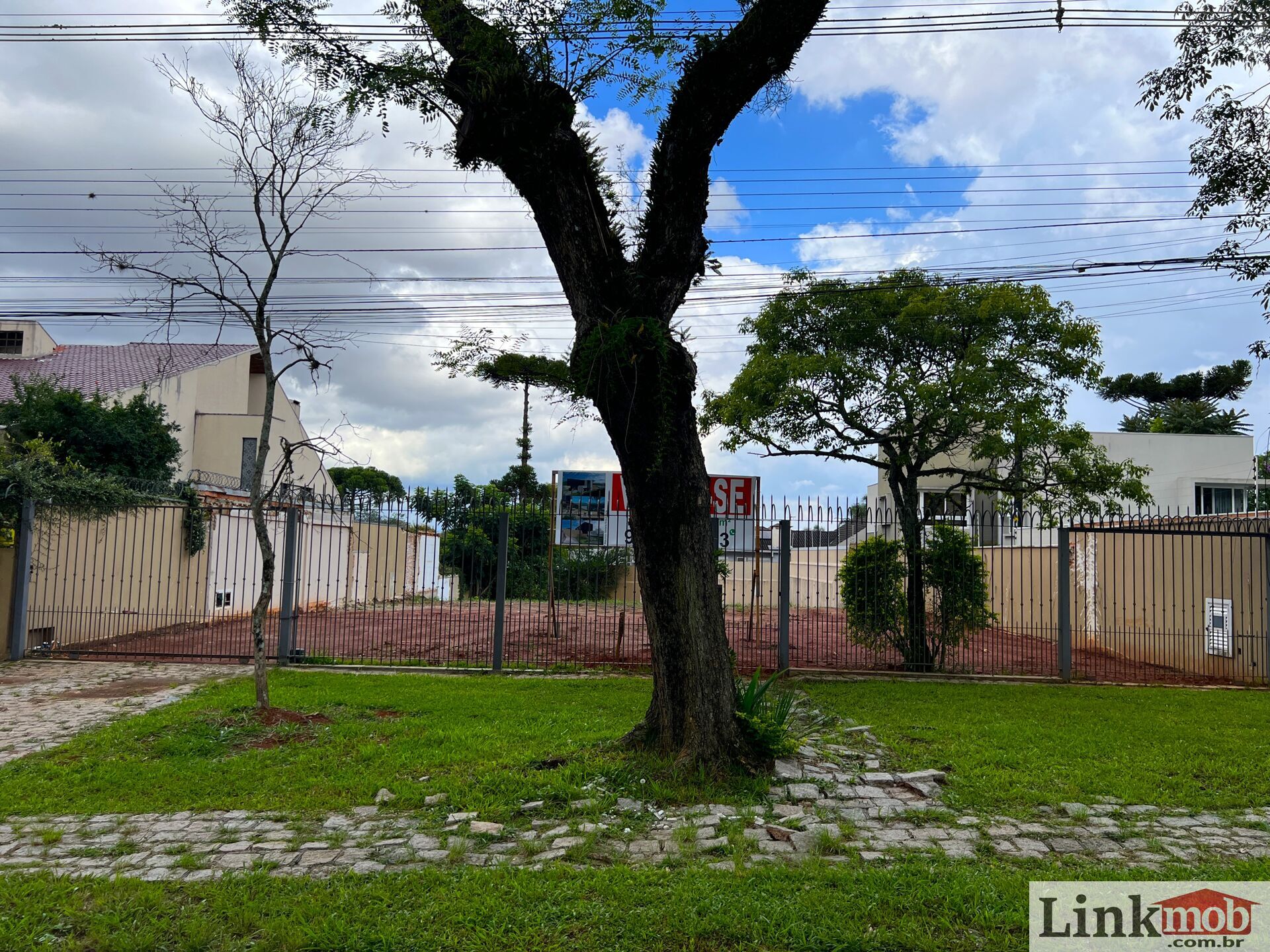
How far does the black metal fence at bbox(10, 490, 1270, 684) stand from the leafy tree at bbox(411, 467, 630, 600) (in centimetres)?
4

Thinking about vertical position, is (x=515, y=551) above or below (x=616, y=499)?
below

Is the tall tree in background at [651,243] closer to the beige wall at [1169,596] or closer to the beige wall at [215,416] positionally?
the beige wall at [1169,596]

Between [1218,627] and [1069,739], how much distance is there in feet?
22.4

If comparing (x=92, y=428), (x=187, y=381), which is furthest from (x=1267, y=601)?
(x=187, y=381)

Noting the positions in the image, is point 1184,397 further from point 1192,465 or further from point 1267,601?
point 1267,601

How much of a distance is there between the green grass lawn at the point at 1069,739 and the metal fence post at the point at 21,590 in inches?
398

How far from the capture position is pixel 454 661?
442 inches

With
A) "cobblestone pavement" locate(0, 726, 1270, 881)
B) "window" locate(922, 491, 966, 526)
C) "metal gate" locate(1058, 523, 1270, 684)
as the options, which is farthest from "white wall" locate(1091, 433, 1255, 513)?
"cobblestone pavement" locate(0, 726, 1270, 881)

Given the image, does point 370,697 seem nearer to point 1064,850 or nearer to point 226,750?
point 226,750

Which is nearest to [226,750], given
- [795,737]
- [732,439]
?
[795,737]

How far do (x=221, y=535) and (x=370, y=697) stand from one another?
29.3 ft

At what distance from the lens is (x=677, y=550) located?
19.0 ft

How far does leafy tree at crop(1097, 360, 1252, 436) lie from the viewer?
116 ft

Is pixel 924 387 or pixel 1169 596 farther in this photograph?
pixel 1169 596
